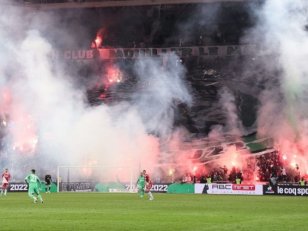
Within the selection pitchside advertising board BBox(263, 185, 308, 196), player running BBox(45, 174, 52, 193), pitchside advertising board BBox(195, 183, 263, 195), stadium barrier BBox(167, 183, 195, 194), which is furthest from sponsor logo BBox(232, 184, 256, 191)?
player running BBox(45, 174, 52, 193)

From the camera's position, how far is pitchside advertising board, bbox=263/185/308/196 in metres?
49.4

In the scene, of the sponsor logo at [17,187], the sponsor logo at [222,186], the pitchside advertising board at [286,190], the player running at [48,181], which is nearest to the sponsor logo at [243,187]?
the sponsor logo at [222,186]

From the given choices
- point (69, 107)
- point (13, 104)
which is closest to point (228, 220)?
point (69, 107)

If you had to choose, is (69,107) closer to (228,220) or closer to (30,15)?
(30,15)

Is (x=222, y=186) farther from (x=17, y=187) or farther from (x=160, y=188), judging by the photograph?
(x=17, y=187)

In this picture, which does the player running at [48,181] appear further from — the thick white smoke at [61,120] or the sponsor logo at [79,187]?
the thick white smoke at [61,120]

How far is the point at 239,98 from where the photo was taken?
66.1m

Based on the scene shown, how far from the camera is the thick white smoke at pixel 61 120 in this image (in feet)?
200

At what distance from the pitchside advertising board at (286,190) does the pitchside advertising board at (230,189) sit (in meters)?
0.53

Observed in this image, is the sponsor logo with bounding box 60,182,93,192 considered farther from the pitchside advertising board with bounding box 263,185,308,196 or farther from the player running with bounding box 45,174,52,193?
the pitchside advertising board with bounding box 263,185,308,196

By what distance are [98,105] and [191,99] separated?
9.25 metres

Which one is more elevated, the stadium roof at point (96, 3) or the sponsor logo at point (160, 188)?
the stadium roof at point (96, 3)

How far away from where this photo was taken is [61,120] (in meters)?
61.4

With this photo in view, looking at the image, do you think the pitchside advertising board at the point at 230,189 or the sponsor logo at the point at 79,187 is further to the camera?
the sponsor logo at the point at 79,187
